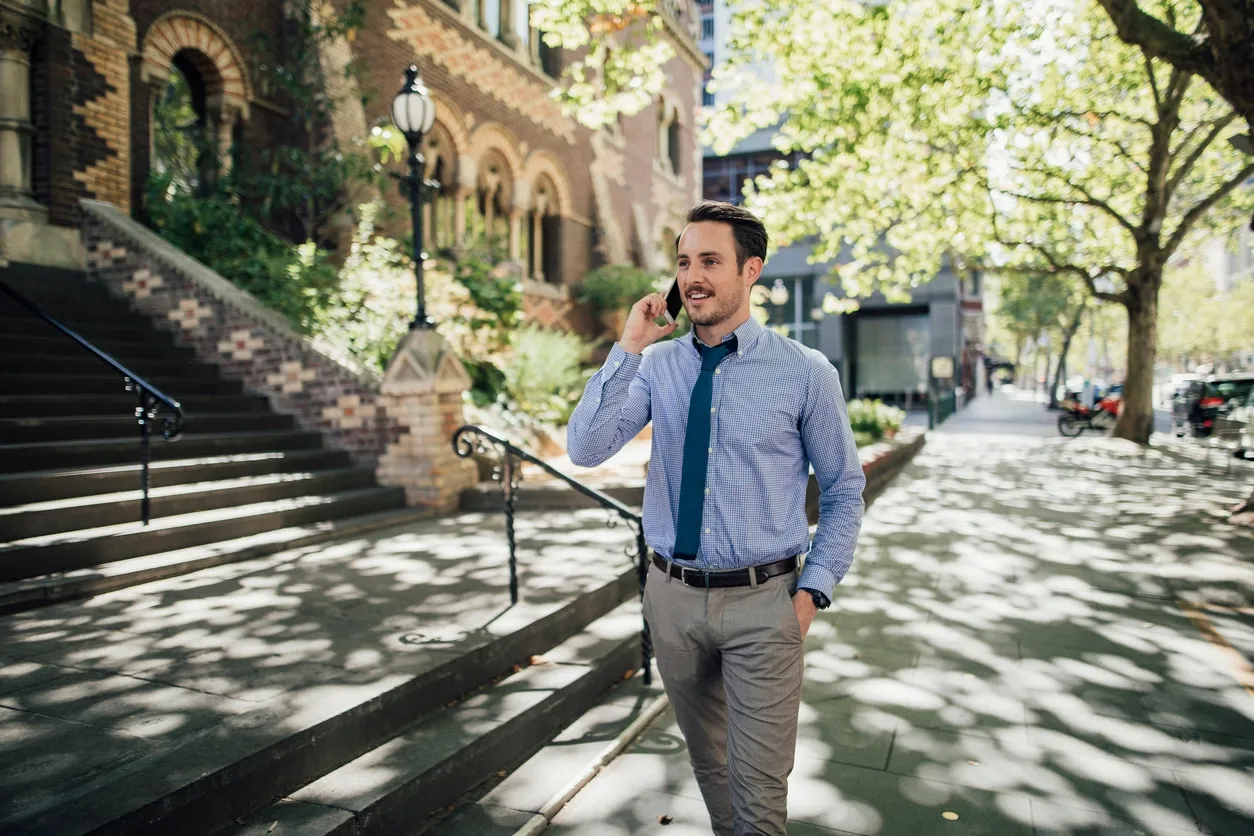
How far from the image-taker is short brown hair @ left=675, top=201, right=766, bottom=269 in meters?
2.40

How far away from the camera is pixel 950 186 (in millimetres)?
15812

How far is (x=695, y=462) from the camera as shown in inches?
97.5

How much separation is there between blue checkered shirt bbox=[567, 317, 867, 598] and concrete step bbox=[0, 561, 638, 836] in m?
1.59

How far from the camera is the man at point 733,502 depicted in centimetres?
233

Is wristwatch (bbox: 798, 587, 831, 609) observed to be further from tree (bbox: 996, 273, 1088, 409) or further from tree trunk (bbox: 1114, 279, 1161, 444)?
tree (bbox: 996, 273, 1088, 409)

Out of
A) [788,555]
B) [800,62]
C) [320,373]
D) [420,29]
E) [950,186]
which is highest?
[420,29]

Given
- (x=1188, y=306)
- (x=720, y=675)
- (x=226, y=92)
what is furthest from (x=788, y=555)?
(x=1188, y=306)

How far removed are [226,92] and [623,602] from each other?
9.31 metres

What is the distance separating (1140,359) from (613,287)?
11.7m

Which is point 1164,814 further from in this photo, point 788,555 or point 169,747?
point 169,747

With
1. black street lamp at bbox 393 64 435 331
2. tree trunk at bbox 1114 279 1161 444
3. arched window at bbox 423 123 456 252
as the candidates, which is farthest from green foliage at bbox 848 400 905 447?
black street lamp at bbox 393 64 435 331

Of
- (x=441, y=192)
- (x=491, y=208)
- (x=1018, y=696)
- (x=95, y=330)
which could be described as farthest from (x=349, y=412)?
(x=491, y=208)

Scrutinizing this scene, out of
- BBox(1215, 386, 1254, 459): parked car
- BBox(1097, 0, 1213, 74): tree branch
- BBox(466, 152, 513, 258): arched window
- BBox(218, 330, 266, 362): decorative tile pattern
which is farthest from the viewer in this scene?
BBox(466, 152, 513, 258): arched window

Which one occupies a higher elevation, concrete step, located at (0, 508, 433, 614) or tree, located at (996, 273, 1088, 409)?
tree, located at (996, 273, 1088, 409)
